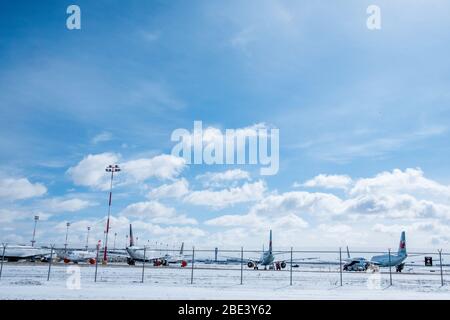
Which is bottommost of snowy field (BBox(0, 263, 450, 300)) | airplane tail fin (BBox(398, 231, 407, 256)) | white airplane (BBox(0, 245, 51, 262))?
white airplane (BBox(0, 245, 51, 262))

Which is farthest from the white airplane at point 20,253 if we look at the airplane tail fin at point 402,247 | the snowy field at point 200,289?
the airplane tail fin at point 402,247

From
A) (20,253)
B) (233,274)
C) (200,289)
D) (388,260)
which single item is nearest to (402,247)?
(388,260)

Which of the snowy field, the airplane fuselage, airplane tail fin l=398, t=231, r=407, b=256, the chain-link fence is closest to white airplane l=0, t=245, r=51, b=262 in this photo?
the chain-link fence

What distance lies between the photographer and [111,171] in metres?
51.1

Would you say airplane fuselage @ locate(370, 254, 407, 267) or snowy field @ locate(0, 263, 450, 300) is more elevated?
snowy field @ locate(0, 263, 450, 300)

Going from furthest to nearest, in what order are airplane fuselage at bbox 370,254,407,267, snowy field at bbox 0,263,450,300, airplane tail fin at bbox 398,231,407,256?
airplane tail fin at bbox 398,231,407,256, airplane fuselage at bbox 370,254,407,267, snowy field at bbox 0,263,450,300

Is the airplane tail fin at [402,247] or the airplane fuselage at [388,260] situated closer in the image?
the airplane fuselage at [388,260]

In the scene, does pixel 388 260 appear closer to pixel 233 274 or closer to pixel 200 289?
pixel 233 274

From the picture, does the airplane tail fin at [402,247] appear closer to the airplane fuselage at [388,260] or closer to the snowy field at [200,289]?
the airplane fuselage at [388,260]

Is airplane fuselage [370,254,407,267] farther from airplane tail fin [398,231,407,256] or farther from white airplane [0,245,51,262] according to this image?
white airplane [0,245,51,262]

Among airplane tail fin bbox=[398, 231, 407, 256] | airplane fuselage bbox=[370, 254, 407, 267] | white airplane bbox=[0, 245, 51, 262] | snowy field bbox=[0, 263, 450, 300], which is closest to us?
snowy field bbox=[0, 263, 450, 300]

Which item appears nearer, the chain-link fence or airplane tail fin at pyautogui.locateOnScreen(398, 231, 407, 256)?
the chain-link fence
